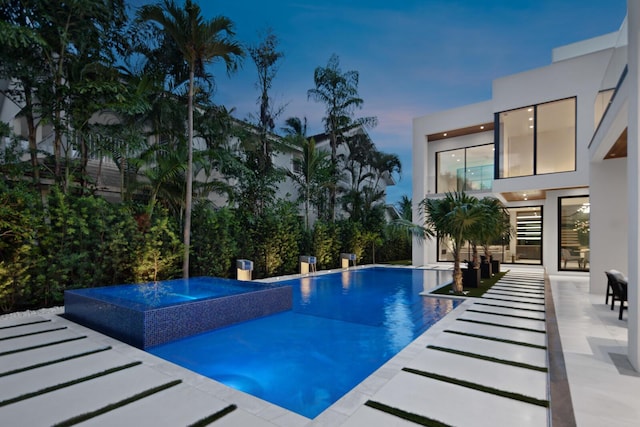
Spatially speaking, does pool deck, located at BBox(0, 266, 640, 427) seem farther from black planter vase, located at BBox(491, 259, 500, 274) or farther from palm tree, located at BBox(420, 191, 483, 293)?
black planter vase, located at BBox(491, 259, 500, 274)

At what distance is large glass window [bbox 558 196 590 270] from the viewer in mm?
12539

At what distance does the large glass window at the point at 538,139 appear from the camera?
11266mm

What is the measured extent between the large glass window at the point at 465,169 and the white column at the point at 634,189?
11.1 m

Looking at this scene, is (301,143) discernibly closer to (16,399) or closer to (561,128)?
(561,128)

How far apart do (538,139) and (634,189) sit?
365 inches

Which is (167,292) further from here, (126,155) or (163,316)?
(126,155)

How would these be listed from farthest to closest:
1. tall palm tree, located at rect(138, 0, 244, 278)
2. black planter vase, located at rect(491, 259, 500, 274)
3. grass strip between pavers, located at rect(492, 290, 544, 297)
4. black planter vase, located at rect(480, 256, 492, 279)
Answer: black planter vase, located at rect(491, 259, 500, 274)
black planter vase, located at rect(480, 256, 492, 279)
grass strip between pavers, located at rect(492, 290, 544, 297)
tall palm tree, located at rect(138, 0, 244, 278)

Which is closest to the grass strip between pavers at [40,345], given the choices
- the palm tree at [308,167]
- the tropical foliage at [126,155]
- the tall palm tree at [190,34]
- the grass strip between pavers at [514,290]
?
the tropical foliage at [126,155]

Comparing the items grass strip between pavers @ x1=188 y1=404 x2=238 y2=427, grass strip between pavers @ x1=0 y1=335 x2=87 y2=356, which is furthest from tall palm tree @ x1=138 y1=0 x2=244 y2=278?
grass strip between pavers @ x1=188 y1=404 x2=238 y2=427

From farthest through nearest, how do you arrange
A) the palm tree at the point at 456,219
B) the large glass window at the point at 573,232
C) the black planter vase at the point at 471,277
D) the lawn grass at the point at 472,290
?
the large glass window at the point at 573,232 → the black planter vase at the point at 471,277 → the lawn grass at the point at 472,290 → the palm tree at the point at 456,219

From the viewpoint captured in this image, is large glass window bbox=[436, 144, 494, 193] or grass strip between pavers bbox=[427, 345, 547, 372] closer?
grass strip between pavers bbox=[427, 345, 547, 372]

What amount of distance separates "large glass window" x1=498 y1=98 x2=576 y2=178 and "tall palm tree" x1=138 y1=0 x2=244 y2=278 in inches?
389

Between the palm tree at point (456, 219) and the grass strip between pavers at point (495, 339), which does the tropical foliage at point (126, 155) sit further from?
the grass strip between pavers at point (495, 339)

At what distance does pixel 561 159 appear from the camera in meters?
11.2
